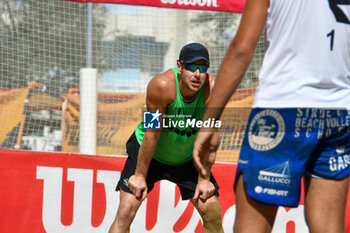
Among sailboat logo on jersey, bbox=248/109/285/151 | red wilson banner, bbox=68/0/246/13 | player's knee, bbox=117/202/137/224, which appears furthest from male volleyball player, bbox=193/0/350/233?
red wilson banner, bbox=68/0/246/13

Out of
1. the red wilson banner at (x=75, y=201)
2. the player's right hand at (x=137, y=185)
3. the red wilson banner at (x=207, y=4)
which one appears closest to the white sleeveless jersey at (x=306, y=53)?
the player's right hand at (x=137, y=185)

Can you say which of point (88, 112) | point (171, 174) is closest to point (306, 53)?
point (171, 174)

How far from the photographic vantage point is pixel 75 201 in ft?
17.4

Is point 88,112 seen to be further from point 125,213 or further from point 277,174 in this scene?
point 277,174

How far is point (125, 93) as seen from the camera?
24.6 ft

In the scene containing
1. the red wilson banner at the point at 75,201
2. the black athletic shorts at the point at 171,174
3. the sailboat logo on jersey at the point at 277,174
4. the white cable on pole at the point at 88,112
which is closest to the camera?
the sailboat logo on jersey at the point at 277,174

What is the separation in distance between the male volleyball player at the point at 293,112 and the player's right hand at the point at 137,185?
2.00 m

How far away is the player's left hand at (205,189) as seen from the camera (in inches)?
150

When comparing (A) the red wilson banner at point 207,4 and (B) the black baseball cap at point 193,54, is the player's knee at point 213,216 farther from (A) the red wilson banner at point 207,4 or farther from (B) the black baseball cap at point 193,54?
(A) the red wilson banner at point 207,4

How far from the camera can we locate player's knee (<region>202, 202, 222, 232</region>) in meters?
4.02

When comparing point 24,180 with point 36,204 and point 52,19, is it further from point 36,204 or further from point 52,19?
point 52,19

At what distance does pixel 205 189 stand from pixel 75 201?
1950 millimetres

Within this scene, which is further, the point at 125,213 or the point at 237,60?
the point at 125,213

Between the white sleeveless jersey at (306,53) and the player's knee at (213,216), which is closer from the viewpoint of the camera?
the white sleeveless jersey at (306,53)
